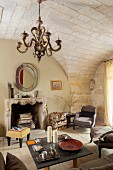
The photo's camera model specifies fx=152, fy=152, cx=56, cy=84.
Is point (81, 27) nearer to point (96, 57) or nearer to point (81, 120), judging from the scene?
point (96, 57)

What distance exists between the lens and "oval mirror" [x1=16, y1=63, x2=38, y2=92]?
4914 millimetres

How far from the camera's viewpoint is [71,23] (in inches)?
131

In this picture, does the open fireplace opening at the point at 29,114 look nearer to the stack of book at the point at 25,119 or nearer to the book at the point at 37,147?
the stack of book at the point at 25,119

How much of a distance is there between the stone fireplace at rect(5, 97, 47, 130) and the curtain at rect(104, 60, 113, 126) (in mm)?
2281

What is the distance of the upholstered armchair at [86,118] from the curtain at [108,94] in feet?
2.19

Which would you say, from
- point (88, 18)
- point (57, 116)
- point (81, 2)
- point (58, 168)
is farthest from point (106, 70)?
point (58, 168)

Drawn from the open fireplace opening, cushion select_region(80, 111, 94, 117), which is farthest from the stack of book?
cushion select_region(80, 111, 94, 117)

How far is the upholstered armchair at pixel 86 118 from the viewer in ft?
15.8

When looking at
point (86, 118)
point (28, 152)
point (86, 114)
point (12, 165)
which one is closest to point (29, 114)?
point (28, 152)

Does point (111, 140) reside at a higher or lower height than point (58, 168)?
higher

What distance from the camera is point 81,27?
11.4 ft

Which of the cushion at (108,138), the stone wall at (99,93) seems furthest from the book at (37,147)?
the stone wall at (99,93)

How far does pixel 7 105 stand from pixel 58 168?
2.41 metres

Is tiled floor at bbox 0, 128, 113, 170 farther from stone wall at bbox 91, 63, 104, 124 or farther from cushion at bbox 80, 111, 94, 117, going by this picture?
stone wall at bbox 91, 63, 104, 124
